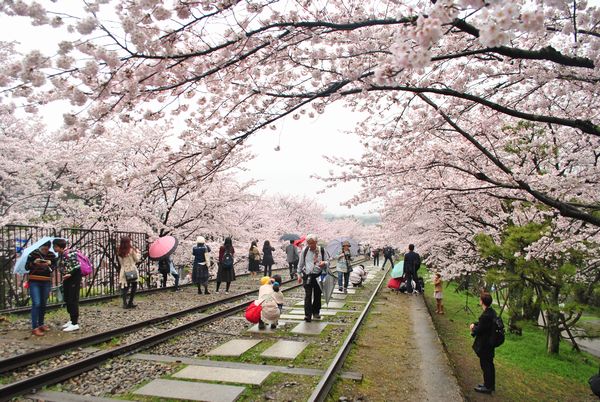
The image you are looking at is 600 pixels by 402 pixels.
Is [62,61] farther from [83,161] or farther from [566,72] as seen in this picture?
[83,161]

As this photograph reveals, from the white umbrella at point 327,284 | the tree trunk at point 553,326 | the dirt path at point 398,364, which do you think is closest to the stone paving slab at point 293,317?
the white umbrella at point 327,284

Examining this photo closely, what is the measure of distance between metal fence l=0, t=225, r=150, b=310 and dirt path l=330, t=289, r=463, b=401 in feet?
25.1

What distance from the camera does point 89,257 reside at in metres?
12.2

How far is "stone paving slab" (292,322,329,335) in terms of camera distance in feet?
Result: 26.9

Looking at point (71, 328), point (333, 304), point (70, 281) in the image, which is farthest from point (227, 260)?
point (71, 328)

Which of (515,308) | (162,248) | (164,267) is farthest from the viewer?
(164,267)

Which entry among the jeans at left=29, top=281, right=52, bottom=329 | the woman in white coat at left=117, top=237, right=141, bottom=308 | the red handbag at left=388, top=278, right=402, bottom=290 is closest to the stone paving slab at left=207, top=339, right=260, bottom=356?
the jeans at left=29, top=281, right=52, bottom=329

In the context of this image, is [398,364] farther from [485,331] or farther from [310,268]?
[310,268]

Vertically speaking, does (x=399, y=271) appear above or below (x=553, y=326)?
above

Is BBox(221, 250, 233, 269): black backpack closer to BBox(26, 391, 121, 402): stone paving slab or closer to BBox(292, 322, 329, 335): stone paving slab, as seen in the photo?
BBox(292, 322, 329, 335): stone paving slab

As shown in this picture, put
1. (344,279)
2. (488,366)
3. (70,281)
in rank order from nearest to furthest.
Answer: (488,366), (70,281), (344,279)

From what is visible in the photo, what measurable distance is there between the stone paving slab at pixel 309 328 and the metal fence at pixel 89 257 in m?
6.05

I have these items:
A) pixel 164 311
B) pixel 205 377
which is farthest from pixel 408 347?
pixel 164 311

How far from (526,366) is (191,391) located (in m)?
9.05
